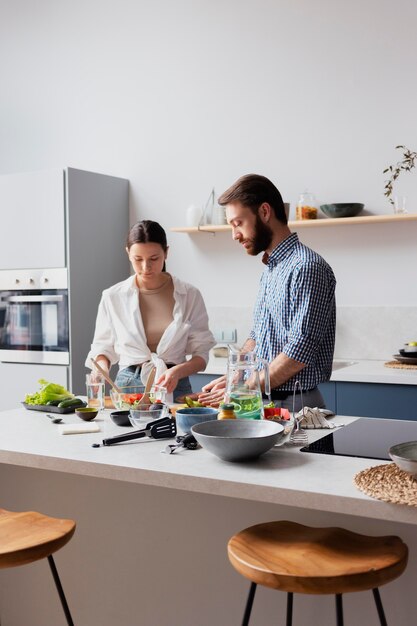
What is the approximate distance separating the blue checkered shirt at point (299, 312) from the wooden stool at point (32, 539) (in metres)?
0.96

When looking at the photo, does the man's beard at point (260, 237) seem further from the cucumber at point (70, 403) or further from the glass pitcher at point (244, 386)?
the cucumber at point (70, 403)

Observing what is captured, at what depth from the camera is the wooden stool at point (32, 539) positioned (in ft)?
5.99

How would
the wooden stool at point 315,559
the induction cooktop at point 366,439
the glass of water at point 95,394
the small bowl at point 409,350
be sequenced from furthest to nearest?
the small bowl at point 409,350 < the glass of water at point 95,394 < the induction cooktop at point 366,439 < the wooden stool at point 315,559

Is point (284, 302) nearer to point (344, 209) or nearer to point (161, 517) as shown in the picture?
point (161, 517)

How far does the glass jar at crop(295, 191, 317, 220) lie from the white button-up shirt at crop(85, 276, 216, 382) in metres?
1.16

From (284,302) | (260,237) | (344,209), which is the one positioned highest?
(344,209)

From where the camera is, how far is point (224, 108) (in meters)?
4.61

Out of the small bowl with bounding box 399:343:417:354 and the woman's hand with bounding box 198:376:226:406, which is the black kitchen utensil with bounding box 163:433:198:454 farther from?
the small bowl with bounding box 399:343:417:354

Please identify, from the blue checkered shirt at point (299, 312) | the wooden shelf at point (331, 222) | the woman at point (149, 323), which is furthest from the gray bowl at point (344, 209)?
the blue checkered shirt at point (299, 312)

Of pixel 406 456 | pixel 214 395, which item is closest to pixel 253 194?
pixel 214 395

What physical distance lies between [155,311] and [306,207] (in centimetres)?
135

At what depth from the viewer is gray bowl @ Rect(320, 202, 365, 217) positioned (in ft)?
13.5

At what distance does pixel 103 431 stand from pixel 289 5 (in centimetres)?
306

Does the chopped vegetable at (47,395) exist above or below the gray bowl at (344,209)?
below
